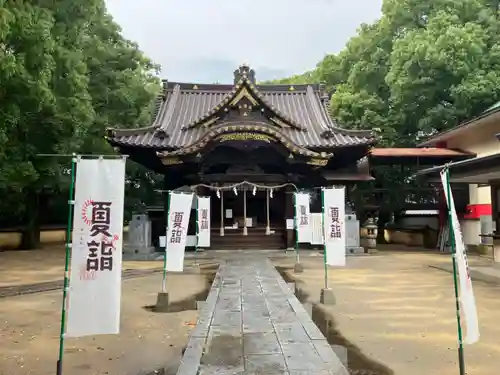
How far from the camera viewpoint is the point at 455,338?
6.25 meters

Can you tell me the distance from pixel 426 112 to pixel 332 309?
1803cm

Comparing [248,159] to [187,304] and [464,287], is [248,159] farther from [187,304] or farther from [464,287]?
[464,287]

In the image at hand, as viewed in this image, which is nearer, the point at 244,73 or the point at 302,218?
the point at 302,218

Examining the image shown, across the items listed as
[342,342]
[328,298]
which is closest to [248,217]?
[328,298]

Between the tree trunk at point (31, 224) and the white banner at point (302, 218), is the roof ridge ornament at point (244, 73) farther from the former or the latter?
the tree trunk at point (31, 224)

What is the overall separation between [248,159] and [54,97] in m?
8.51

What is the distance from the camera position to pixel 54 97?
45.3ft

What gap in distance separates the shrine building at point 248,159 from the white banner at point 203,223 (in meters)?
2.38

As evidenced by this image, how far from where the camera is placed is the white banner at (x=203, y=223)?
16016 millimetres

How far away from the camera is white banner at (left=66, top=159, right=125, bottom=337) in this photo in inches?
180

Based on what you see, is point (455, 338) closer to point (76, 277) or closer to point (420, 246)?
point (76, 277)

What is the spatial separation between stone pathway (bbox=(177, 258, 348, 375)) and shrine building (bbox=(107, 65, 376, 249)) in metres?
9.72

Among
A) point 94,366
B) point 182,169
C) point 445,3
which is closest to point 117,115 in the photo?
point 182,169

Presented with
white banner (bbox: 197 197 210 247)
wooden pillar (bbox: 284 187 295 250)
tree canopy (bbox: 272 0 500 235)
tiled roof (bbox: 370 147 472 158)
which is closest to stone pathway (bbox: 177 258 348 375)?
white banner (bbox: 197 197 210 247)
